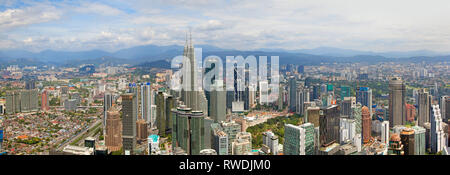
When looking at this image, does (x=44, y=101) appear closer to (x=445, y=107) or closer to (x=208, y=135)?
(x=208, y=135)

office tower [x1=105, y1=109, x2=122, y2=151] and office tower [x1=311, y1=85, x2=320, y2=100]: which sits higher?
office tower [x1=311, y1=85, x2=320, y2=100]

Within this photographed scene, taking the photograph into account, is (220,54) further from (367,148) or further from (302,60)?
(367,148)

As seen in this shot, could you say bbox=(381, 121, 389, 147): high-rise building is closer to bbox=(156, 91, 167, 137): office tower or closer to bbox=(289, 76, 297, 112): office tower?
bbox=(289, 76, 297, 112): office tower

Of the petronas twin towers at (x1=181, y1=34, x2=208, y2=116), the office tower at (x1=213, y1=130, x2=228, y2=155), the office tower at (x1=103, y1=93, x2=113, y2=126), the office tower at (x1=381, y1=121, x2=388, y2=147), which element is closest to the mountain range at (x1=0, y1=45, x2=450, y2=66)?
the petronas twin towers at (x1=181, y1=34, x2=208, y2=116)

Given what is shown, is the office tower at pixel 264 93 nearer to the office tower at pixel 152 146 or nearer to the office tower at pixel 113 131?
the office tower at pixel 113 131

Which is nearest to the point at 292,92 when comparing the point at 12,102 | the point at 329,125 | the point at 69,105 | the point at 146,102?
the point at 329,125

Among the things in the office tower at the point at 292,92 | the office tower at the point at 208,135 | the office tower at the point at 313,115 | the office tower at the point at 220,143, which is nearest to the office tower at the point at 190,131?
the office tower at the point at 208,135
